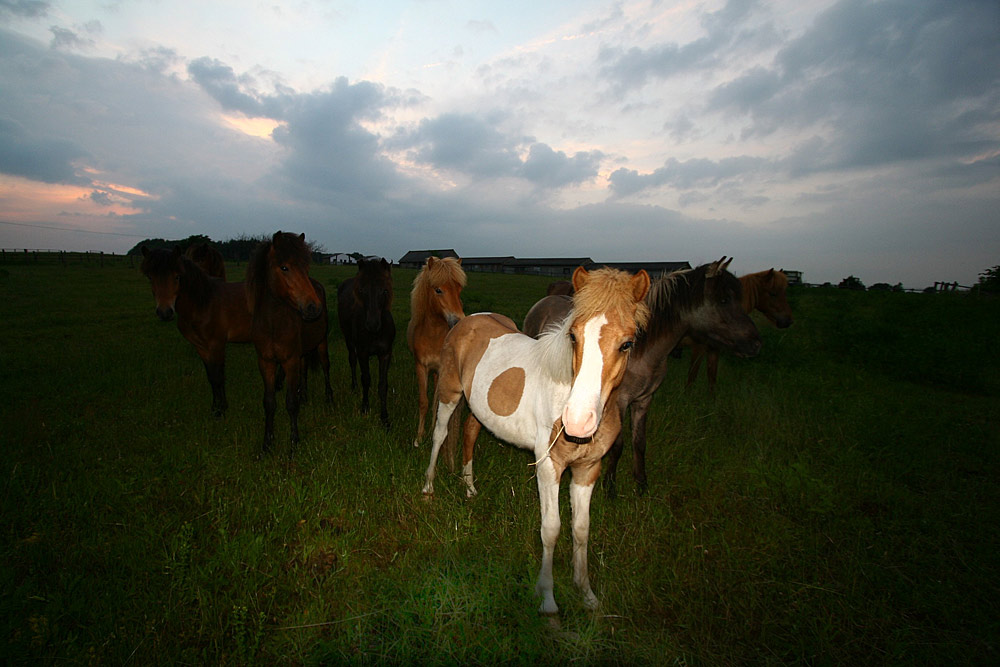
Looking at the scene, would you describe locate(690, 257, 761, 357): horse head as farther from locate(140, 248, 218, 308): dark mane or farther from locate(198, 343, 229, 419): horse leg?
locate(140, 248, 218, 308): dark mane

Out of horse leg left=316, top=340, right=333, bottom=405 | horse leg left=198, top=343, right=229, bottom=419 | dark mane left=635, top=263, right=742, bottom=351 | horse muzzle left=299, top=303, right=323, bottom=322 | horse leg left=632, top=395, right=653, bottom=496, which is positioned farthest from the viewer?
horse leg left=316, top=340, right=333, bottom=405

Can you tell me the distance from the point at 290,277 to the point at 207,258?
500cm

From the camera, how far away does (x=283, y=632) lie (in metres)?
2.17

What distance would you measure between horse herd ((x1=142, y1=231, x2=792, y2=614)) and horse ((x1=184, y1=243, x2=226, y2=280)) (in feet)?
0.11

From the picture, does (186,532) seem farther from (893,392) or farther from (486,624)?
(893,392)

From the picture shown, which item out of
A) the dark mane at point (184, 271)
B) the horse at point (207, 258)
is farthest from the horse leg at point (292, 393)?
the horse at point (207, 258)

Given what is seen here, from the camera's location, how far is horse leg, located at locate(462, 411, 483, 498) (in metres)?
3.64

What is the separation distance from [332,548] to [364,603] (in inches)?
24.9

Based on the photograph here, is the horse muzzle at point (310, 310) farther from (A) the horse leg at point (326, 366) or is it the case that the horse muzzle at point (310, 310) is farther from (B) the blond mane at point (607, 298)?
(B) the blond mane at point (607, 298)

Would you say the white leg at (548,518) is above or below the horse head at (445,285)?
below

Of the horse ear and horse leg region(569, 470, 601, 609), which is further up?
the horse ear

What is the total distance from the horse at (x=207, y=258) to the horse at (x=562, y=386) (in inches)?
274

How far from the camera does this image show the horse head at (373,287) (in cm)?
516

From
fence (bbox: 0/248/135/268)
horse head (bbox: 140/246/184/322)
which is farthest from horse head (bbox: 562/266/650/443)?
fence (bbox: 0/248/135/268)
